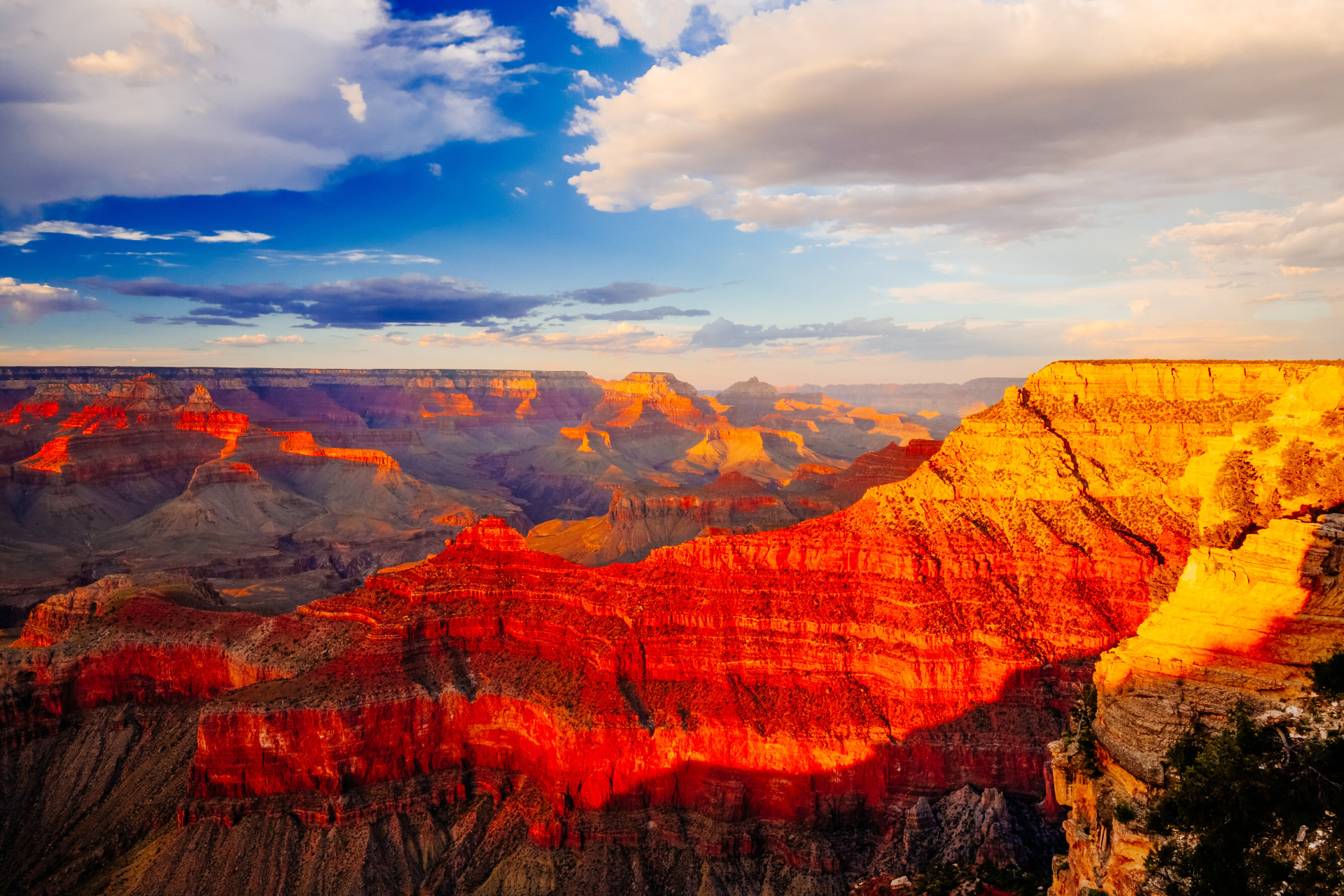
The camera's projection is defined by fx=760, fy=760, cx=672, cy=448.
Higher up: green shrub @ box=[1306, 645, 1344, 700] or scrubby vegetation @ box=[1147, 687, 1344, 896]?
green shrub @ box=[1306, 645, 1344, 700]

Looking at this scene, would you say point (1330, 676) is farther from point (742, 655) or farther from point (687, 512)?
point (687, 512)

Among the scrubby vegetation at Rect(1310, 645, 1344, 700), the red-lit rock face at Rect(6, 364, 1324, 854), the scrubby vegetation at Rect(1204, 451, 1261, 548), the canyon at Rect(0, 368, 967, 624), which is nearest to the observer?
the scrubby vegetation at Rect(1310, 645, 1344, 700)

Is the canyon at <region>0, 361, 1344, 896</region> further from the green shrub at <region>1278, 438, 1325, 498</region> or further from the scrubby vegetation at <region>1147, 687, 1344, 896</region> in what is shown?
the scrubby vegetation at <region>1147, 687, 1344, 896</region>

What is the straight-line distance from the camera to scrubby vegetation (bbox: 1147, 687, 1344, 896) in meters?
15.0

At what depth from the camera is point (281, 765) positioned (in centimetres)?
4156

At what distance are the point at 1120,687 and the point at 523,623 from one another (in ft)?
111

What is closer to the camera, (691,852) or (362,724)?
(691,852)

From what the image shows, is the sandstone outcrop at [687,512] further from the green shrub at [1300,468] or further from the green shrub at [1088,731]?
the green shrub at [1088,731]

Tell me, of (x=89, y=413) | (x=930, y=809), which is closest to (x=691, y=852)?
(x=930, y=809)

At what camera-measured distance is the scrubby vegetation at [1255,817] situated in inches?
592

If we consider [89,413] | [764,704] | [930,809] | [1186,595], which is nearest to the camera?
[1186,595]

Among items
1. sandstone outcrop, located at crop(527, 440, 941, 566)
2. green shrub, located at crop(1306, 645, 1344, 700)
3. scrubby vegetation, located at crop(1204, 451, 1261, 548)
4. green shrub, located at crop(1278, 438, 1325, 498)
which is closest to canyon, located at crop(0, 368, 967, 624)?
sandstone outcrop, located at crop(527, 440, 941, 566)

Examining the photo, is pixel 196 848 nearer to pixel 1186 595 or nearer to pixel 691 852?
pixel 691 852

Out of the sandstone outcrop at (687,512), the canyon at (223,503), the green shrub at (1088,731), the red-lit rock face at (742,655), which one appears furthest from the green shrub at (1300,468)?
the sandstone outcrop at (687,512)
